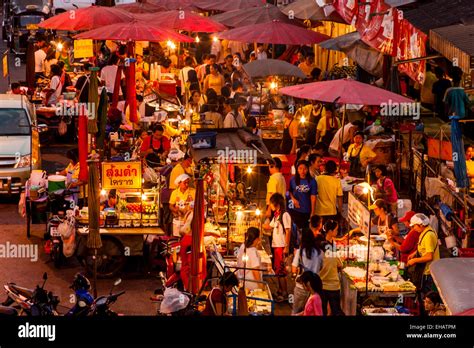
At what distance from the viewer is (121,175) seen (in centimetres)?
1591

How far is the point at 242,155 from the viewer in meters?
15.1

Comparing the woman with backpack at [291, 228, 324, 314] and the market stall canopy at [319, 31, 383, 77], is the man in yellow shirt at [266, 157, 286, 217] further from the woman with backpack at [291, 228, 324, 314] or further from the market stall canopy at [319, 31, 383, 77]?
the market stall canopy at [319, 31, 383, 77]

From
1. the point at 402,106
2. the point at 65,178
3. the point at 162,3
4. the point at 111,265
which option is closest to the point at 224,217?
the point at 111,265

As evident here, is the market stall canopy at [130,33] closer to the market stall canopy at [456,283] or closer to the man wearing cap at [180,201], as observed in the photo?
the man wearing cap at [180,201]

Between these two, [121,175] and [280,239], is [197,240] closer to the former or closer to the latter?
[280,239]

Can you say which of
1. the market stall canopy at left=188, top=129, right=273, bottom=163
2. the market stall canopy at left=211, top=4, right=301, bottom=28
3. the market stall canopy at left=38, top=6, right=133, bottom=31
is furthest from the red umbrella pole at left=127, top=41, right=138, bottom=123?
the market stall canopy at left=211, top=4, right=301, bottom=28

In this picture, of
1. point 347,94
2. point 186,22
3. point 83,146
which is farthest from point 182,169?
point 186,22

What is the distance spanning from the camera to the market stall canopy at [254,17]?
26688 millimetres

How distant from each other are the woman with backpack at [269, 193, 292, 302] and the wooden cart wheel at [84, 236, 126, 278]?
2.46 metres

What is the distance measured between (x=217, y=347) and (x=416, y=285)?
7.39 meters

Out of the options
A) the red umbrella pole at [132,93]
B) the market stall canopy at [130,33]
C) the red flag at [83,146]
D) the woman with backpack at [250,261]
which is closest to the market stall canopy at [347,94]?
the woman with backpack at [250,261]

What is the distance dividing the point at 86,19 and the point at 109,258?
10183 millimetres

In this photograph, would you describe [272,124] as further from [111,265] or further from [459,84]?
[111,265]

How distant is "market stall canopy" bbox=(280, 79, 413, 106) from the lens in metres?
17.2
